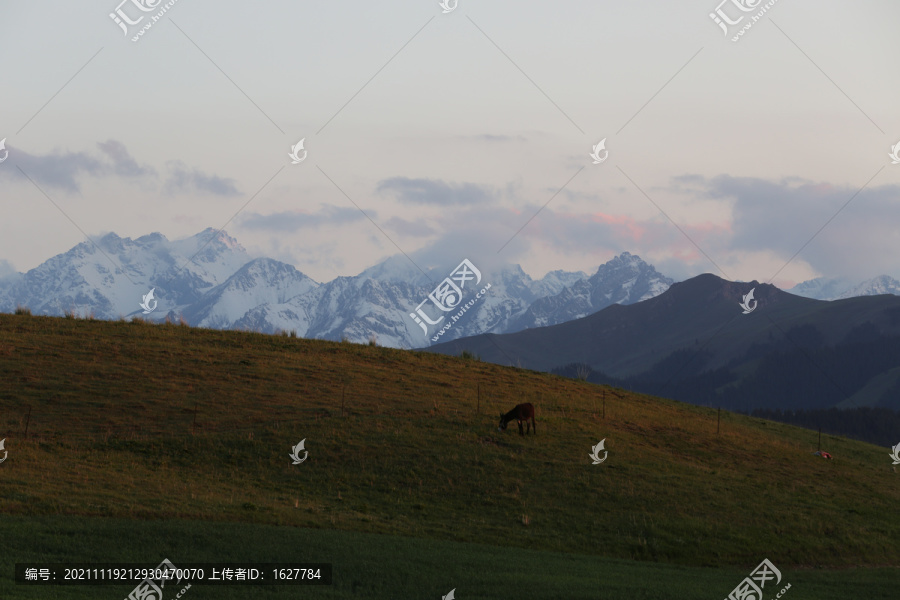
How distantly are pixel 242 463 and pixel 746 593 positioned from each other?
19.8 m

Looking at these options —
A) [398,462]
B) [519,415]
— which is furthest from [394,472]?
[519,415]

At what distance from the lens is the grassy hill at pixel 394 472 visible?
85.1 ft

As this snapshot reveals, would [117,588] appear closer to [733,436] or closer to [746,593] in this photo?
[746,593]

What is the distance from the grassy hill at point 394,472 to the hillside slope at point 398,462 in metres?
0.12

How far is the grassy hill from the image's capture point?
25.9m
